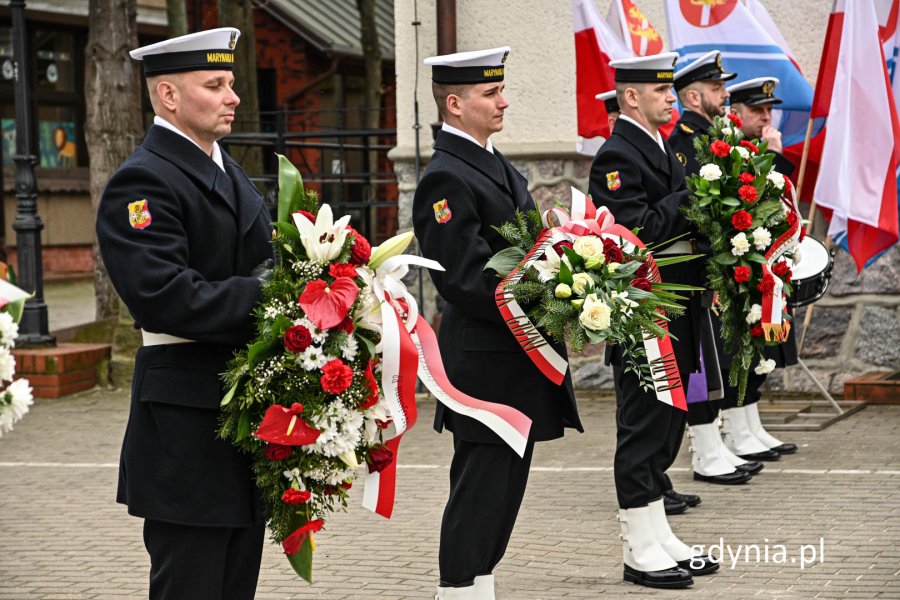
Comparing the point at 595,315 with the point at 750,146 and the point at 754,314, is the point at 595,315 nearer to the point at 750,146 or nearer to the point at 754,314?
the point at 754,314

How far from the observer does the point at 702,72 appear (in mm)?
7277

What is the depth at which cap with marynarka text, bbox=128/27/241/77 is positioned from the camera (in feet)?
12.3

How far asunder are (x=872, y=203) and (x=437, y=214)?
17.2ft

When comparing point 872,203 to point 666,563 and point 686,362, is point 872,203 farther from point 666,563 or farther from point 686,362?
point 666,563

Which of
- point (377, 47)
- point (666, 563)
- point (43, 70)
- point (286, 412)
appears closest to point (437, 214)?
point (286, 412)

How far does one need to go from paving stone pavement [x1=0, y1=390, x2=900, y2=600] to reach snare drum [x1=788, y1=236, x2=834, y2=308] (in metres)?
0.96

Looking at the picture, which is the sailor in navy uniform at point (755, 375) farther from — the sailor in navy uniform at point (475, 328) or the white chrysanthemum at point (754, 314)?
the sailor in navy uniform at point (475, 328)

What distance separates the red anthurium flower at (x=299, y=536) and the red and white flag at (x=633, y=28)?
22.1 ft

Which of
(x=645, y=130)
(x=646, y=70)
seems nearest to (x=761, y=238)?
(x=645, y=130)

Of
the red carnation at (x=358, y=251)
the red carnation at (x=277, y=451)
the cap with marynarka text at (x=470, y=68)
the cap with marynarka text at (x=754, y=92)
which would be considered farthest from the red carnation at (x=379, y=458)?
the cap with marynarka text at (x=754, y=92)

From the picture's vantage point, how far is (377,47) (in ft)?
65.3

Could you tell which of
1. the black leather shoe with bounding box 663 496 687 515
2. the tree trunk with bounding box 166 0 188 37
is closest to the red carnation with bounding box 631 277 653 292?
the black leather shoe with bounding box 663 496 687 515

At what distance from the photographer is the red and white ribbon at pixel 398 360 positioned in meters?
3.74

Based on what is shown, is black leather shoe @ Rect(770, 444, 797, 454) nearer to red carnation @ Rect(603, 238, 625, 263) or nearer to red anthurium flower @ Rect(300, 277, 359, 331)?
red carnation @ Rect(603, 238, 625, 263)
